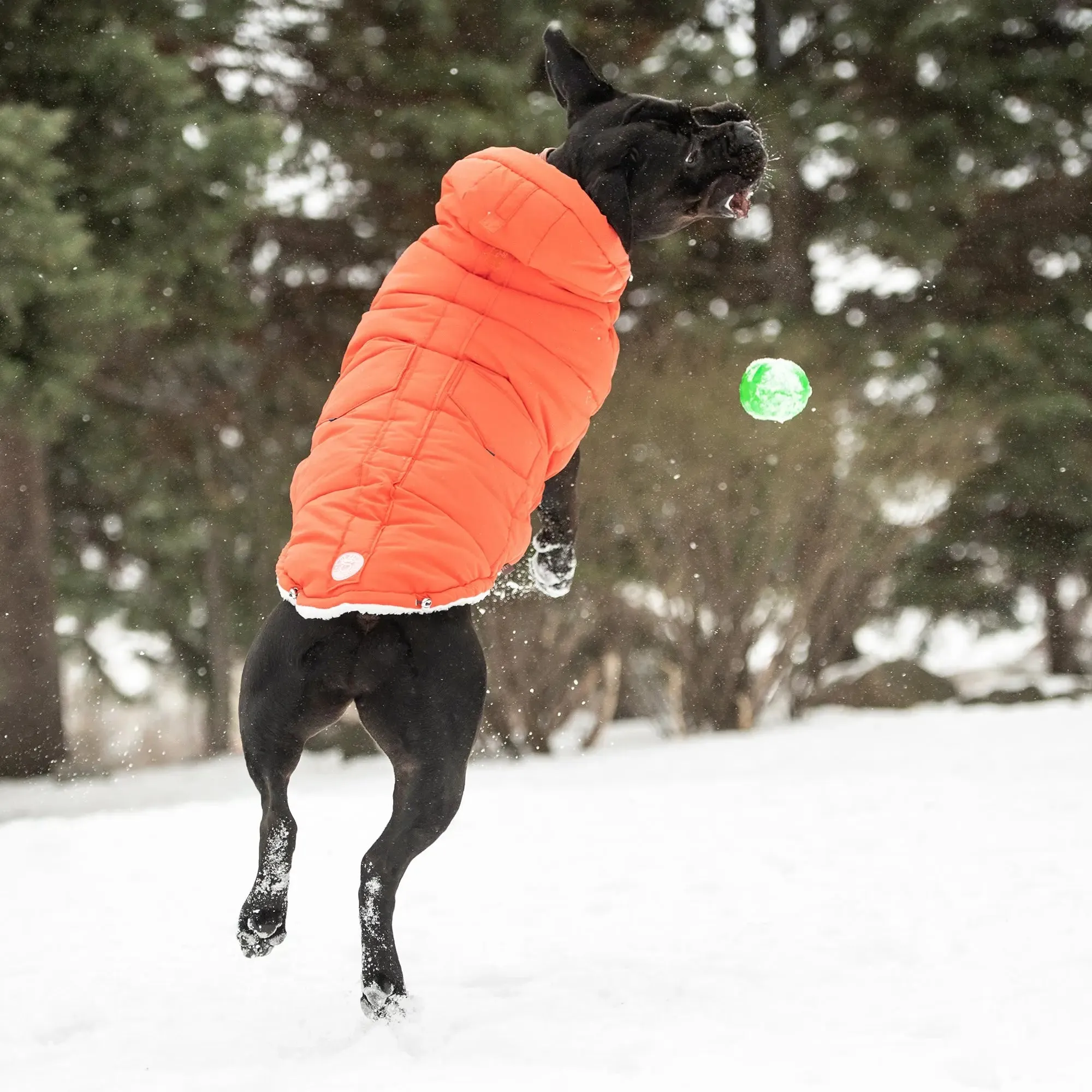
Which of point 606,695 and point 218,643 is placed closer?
point 606,695

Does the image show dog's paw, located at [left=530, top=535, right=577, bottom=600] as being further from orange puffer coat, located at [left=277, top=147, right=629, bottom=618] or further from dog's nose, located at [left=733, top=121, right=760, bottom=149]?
dog's nose, located at [left=733, top=121, right=760, bottom=149]

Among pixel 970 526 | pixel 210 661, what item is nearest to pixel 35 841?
pixel 210 661

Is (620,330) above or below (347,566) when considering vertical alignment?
above

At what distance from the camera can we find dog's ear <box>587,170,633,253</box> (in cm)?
271

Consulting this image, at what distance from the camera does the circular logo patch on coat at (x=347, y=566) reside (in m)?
2.27

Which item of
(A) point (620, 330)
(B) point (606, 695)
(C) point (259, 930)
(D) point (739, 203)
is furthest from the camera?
(A) point (620, 330)

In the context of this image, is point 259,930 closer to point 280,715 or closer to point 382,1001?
point 382,1001

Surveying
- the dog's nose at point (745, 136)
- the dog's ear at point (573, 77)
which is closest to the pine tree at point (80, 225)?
the dog's ear at point (573, 77)

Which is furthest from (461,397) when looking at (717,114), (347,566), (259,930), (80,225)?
(80,225)

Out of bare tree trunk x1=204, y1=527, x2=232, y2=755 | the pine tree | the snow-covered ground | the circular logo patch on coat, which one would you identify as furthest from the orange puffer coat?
bare tree trunk x1=204, y1=527, x2=232, y2=755

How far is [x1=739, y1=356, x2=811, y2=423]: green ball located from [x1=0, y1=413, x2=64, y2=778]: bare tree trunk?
17.2 feet

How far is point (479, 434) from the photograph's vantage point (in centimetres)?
245

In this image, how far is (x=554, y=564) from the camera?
3.13 m

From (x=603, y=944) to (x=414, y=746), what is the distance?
1094 millimetres
